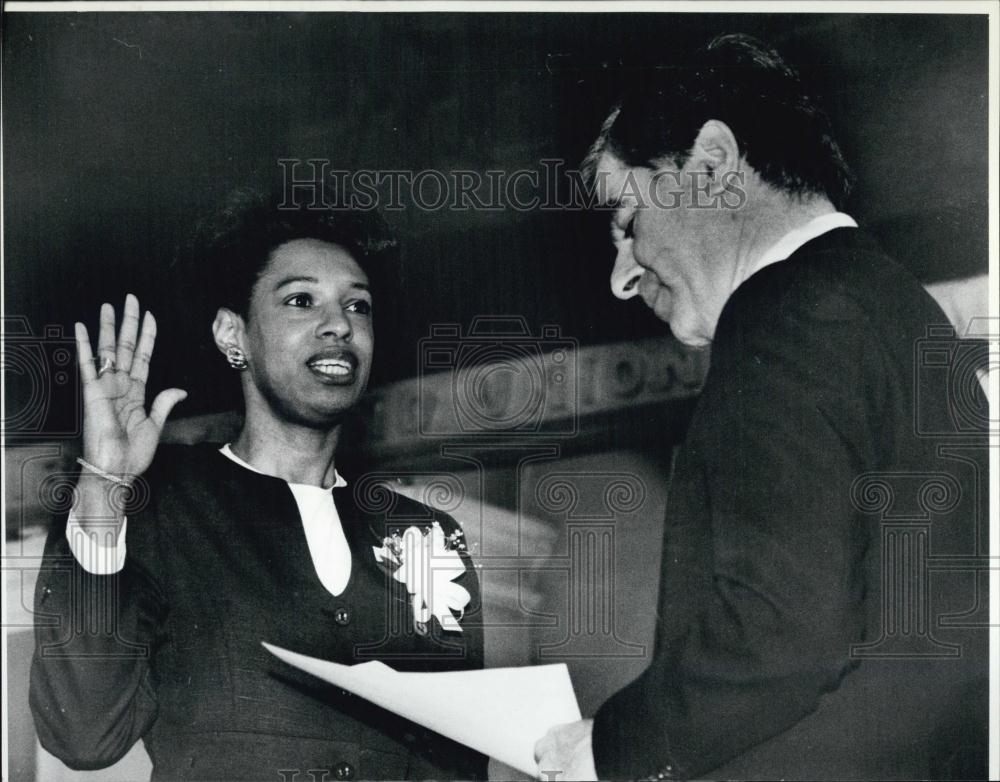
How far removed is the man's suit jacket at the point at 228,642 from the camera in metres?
2.51

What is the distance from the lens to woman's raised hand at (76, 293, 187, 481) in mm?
2564

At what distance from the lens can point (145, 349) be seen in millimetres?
2586

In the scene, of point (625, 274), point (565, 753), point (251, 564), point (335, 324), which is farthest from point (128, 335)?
point (565, 753)

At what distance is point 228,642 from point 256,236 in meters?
1.00

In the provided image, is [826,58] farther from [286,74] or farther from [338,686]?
[338,686]

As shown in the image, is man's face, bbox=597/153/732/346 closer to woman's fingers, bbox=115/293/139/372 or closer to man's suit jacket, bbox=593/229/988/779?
man's suit jacket, bbox=593/229/988/779

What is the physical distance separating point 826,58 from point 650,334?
83 cm

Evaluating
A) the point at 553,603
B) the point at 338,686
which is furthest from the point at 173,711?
the point at 553,603

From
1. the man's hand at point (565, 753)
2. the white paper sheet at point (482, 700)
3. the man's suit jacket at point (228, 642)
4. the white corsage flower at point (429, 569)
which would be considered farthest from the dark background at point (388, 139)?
the man's hand at point (565, 753)

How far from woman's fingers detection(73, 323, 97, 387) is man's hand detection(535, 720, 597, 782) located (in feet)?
4.69

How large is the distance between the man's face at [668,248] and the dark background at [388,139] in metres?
0.05

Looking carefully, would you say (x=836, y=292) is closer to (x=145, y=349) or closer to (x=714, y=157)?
(x=714, y=157)

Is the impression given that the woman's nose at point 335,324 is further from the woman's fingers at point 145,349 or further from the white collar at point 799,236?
the white collar at point 799,236

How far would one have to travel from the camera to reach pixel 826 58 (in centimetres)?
262
